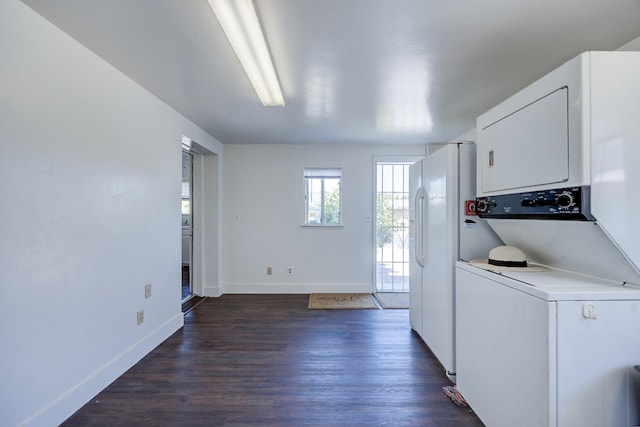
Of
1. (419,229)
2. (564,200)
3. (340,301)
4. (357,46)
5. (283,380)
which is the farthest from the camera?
(340,301)

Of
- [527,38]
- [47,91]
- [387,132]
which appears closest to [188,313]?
[47,91]

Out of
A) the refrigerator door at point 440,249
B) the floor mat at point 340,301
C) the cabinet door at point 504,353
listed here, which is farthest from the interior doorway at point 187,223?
the cabinet door at point 504,353

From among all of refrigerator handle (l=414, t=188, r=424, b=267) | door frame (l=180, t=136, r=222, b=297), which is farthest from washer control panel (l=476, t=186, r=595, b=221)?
door frame (l=180, t=136, r=222, b=297)

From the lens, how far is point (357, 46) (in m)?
1.75

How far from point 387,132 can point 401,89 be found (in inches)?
51.3

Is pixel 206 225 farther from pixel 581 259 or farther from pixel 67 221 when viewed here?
pixel 581 259

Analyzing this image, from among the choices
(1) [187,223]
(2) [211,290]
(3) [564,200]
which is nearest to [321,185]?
(2) [211,290]

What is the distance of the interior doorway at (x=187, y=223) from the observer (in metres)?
4.05

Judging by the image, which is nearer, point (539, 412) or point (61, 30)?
point (539, 412)

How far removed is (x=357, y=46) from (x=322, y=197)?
110 inches

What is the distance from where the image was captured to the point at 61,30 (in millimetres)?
1631

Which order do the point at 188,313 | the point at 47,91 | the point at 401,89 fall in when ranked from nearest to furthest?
1. the point at 47,91
2. the point at 401,89
3. the point at 188,313

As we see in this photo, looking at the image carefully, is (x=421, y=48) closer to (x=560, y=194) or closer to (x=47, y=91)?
(x=560, y=194)

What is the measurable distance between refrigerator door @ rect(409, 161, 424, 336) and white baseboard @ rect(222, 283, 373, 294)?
138 centimetres
